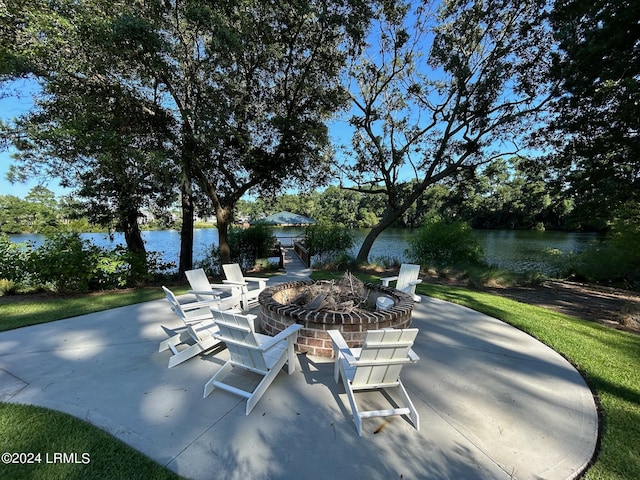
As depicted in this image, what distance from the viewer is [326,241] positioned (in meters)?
12.1

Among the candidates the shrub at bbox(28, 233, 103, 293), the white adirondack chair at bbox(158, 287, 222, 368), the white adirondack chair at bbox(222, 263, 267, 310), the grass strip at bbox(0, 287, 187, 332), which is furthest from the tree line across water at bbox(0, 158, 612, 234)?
the white adirondack chair at bbox(158, 287, 222, 368)

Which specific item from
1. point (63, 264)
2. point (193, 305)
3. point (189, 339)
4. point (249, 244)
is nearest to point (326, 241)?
point (249, 244)

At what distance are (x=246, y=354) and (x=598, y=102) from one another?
10.7 metres

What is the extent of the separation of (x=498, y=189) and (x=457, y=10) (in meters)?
39.2

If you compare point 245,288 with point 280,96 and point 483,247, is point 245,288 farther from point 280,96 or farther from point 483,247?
point 483,247

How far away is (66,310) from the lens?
470cm

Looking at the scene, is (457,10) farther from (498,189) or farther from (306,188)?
(498,189)

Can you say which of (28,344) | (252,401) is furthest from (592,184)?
(28,344)

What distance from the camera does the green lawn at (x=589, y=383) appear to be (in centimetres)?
172

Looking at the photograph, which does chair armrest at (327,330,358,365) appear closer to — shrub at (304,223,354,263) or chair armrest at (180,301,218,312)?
chair armrest at (180,301,218,312)

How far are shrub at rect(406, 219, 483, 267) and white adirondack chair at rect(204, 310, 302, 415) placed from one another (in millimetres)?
8970

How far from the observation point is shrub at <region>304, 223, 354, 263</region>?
1218 cm

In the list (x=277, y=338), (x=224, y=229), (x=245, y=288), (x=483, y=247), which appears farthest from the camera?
(x=483, y=247)

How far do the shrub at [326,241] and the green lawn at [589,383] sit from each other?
7701mm
